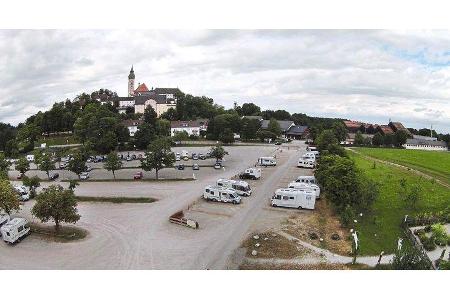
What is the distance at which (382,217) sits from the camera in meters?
22.3

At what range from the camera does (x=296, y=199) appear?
76.6 ft

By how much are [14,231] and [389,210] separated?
18318mm

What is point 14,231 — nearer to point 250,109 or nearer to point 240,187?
point 240,187

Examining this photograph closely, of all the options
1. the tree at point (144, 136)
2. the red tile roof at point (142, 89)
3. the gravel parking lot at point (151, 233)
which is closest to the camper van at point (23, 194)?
the gravel parking lot at point (151, 233)

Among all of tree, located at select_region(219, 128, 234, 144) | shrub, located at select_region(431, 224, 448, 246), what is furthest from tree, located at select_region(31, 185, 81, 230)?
tree, located at select_region(219, 128, 234, 144)

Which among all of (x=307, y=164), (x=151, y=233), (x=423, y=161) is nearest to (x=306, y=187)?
(x=151, y=233)

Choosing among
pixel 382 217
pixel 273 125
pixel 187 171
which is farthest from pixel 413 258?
pixel 273 125

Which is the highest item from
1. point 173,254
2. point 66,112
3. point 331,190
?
point 66,112

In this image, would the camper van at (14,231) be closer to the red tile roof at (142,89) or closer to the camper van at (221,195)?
the camper van at (221,195)

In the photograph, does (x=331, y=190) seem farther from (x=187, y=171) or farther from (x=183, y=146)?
(x=183, y=146)

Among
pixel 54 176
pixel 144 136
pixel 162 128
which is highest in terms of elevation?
pixel 162 128

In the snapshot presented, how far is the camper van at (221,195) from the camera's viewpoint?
24.1 metres

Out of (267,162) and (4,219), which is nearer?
(4,219)

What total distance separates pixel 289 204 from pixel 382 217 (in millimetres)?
4713
